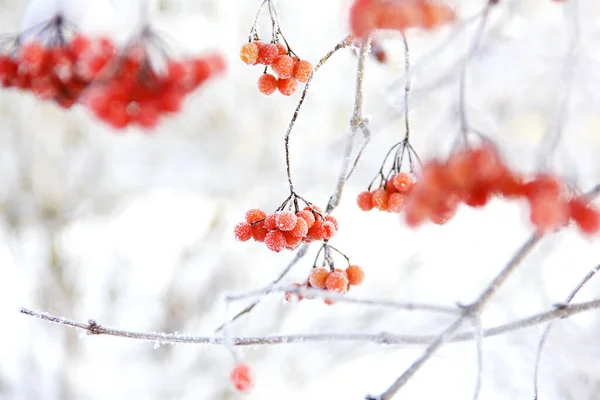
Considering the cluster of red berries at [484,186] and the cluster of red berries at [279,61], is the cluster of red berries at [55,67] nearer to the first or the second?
the cluster of red berries at [279,61]

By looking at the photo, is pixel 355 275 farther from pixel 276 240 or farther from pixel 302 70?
pixel 302 70

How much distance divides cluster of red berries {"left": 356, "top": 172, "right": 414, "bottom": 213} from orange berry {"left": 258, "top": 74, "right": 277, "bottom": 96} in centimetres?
18

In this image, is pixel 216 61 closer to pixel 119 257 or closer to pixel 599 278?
pixel 599 278

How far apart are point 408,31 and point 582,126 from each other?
2530mm

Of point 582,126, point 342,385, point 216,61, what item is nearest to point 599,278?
point 582,126

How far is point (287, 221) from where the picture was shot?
56cm

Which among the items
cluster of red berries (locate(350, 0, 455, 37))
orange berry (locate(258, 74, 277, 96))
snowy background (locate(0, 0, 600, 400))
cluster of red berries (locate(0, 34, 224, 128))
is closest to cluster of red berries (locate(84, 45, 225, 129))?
cluster of red berries (locate(0, 34, 224, 128))

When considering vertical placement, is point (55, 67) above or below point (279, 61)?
above

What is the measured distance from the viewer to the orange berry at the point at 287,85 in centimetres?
64

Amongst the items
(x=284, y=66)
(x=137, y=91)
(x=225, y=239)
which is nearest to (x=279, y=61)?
(x=284, y=66)

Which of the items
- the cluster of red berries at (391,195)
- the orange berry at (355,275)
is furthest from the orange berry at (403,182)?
the orange berry at (355,275)

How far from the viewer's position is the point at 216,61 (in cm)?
81

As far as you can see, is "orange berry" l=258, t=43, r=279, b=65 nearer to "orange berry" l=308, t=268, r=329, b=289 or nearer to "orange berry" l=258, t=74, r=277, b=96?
"orange berry" l=258, t=74, r=277, b=96

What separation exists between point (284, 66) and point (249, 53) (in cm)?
4
